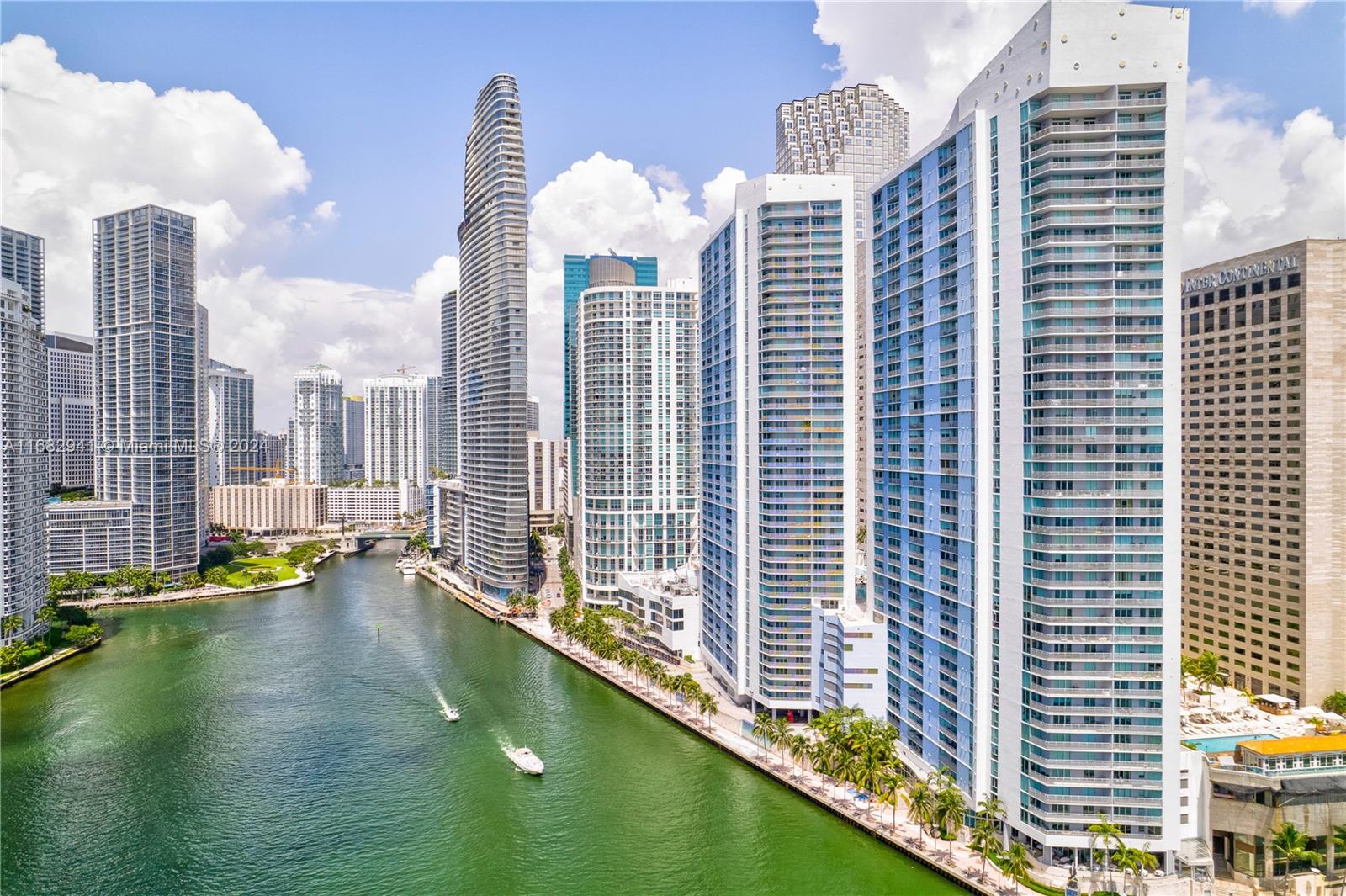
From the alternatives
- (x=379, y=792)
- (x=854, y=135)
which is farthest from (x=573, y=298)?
(x=379, y=792)

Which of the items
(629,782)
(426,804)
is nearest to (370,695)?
(426,804)

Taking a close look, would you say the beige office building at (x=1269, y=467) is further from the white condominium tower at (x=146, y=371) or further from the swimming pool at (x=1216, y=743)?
the white condominium tower at (x=146, y=371)

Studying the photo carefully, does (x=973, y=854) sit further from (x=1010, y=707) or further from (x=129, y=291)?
(x=129, y=291)

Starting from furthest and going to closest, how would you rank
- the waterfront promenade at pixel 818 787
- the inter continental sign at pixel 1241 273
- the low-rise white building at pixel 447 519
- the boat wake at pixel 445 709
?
the low-rise white building at pixel 447 519 → the boat wake at pixel 445 709 → the inter continental sign at pixel 1241 273 → the waterfront promenade at pixel 818 787

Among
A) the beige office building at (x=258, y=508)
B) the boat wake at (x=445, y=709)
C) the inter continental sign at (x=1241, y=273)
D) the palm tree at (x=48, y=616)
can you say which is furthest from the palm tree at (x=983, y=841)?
the beige office building at (x=258, y=508)

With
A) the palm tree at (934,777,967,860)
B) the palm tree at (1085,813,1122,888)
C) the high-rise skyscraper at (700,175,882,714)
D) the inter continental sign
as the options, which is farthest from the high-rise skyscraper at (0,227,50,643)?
the inter continental sign

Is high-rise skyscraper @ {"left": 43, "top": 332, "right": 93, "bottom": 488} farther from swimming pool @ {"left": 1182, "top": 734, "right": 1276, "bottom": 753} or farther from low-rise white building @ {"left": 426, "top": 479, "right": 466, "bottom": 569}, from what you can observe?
swimming pool @ {"left": 1182, "top": 734, "right": 1276, "bottom": 753}
